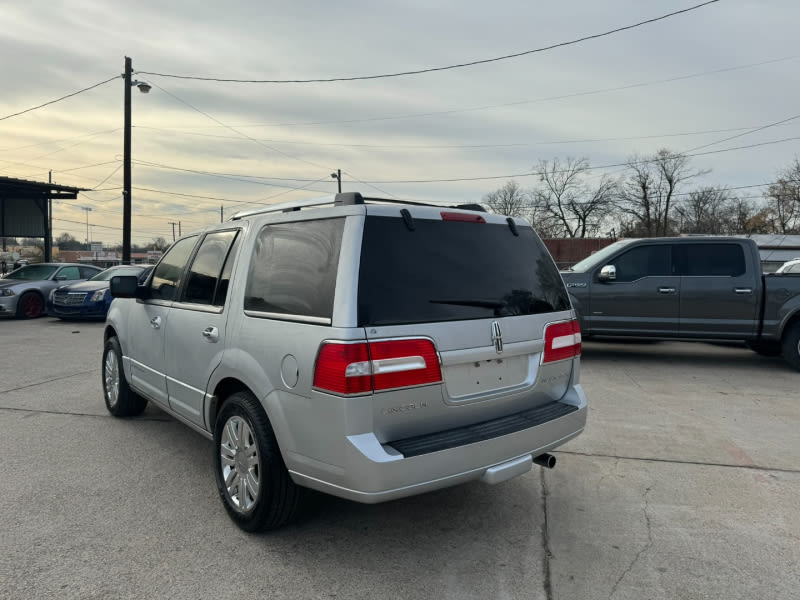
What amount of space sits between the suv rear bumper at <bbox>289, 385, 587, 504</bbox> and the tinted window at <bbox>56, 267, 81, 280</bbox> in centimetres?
1582

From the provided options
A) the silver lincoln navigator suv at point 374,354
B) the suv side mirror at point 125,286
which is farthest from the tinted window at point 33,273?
the silver lincoln navigator suv at point 374,354

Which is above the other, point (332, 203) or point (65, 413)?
point (332, 203)

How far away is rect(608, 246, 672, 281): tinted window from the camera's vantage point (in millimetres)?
8594

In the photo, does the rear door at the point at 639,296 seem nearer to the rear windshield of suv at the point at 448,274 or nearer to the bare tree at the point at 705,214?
the rear windshield of suv at the point at 448,274

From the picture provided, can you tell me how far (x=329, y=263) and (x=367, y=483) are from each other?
3.47 ft

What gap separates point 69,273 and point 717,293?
16.2 m

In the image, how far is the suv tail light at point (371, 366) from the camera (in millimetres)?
2498

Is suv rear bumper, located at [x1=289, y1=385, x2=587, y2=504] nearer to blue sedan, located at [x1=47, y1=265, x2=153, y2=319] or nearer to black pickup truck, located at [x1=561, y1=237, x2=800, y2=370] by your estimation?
black pickup truck, located at [x1=561, y1=237, x2=800, y2=370]

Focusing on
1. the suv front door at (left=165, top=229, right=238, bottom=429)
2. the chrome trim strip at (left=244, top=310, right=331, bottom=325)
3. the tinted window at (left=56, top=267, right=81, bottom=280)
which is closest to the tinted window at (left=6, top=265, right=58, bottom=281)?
the tinted window at (left=56, top=267, right=81, bottom=280)

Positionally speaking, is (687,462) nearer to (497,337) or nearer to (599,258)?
(497,337)

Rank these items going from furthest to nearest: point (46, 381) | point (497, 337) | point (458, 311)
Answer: point (46, 381) → point (497, 337) → point (458, 311)

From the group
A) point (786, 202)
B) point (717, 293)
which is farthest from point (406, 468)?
point (786, 202)

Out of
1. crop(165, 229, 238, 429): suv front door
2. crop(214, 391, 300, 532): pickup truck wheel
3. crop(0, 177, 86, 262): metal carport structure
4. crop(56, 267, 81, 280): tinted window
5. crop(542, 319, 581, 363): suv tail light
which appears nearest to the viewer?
crop(214, 391, 300, 532): pickup truck wheel

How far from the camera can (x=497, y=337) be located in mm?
2979
